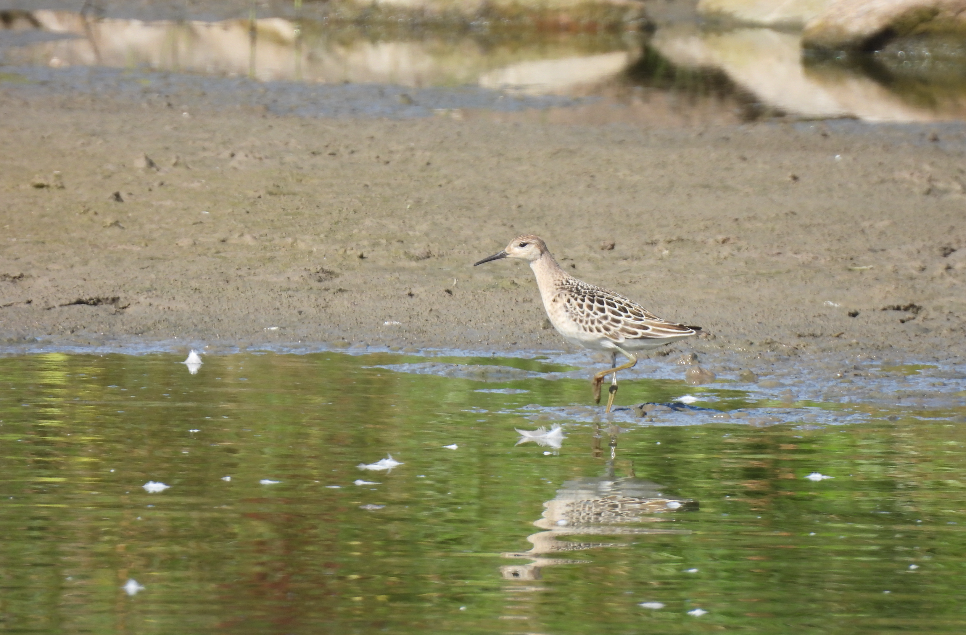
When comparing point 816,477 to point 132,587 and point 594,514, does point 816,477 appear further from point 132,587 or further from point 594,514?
point 132,587

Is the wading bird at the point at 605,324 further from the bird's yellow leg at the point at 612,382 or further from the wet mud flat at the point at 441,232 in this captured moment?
the wet mud flat at the point at 441,232

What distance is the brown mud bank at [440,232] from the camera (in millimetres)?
10672

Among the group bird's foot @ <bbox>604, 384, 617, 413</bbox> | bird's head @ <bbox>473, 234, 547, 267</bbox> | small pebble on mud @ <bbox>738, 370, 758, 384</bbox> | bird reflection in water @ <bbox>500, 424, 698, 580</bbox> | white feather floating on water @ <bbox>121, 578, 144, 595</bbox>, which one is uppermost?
bird's head @ <bbox>473, 234, 547, 267</bbox>

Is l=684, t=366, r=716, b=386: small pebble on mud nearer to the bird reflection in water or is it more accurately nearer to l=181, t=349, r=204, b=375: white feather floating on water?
the bird reflection in water

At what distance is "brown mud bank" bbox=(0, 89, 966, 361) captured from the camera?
10.7 m

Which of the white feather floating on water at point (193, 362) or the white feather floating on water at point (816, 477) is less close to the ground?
the white feather floating on water at point (193, 362)

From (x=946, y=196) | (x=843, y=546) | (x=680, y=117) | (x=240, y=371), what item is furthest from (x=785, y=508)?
(x=680, y=117)

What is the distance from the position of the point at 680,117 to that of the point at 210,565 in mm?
14023

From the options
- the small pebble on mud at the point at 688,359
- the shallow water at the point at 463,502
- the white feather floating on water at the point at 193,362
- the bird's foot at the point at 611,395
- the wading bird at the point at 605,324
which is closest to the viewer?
the shallow water at the point at 463,502

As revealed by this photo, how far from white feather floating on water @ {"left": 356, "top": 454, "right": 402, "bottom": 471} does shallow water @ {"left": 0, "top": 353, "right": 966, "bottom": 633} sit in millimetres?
51

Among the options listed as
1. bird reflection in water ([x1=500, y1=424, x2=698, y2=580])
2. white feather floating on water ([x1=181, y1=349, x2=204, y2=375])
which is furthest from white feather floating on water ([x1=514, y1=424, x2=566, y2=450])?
white feather floating on water ([x1=181, y1=349, x2=204, y2=375])

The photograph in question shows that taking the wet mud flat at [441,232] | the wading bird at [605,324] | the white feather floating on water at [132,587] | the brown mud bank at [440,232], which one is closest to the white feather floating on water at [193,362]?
the wet mud flat at [441,232]

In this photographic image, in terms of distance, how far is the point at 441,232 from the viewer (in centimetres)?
1247

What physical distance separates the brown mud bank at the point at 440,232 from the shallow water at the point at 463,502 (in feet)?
3.72
